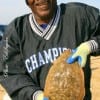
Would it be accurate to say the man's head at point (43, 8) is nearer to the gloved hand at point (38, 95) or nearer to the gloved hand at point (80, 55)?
the gloved hand at point (80, 55)

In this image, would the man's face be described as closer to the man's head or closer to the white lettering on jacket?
the man's head

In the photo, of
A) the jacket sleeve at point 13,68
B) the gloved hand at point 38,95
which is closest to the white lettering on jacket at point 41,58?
the jacket sleeve at point 13,68

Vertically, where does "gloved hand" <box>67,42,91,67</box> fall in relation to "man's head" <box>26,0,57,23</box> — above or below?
below

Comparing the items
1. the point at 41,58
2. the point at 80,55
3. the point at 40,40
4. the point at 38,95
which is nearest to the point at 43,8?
the point at 40,40

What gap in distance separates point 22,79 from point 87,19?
3.42 ft

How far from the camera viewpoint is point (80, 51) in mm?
5652

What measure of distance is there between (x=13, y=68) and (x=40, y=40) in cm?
46

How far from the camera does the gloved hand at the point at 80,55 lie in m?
5.59

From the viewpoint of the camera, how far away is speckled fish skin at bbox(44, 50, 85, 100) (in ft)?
17.8

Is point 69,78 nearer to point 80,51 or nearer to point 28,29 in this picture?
point 80,51

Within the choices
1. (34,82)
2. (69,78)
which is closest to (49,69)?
(34,82)

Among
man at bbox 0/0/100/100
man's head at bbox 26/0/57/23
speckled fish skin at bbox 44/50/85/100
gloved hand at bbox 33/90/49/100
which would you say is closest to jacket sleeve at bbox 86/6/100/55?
man at bbox 0/0/100/100

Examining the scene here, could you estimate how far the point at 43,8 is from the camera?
5996 millimetres

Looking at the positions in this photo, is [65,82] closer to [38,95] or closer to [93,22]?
[38,95]
